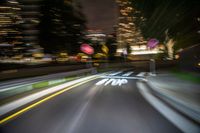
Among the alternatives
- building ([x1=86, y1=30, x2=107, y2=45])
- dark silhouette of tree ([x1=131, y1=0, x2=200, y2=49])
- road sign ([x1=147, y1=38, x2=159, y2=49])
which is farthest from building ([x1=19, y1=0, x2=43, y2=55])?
road sign ([x1=147, y1=38, x2=159, y2=49])

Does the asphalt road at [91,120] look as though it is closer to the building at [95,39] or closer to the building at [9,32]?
the building at [9,32]

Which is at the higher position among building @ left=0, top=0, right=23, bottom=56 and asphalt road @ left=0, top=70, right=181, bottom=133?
building @ left=0, top=0, right=23, bottom=56

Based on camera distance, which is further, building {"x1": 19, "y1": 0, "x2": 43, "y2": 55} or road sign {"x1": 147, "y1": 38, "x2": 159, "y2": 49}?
building {"x1": 19, "y1": 0, "x2": 43, "y2": 55}

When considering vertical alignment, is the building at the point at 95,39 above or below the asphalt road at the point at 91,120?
above

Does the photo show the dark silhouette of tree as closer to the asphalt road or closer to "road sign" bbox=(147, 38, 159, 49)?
"road sign" bbox=(147, 38, 159, 49)

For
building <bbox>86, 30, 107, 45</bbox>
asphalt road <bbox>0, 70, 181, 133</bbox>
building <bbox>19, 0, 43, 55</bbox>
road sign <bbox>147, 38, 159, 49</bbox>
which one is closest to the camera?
asphalt road <bbox>0, 70, 181, 133</bbox>

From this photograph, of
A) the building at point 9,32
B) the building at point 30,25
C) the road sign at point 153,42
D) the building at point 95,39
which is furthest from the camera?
the building at point 95,39

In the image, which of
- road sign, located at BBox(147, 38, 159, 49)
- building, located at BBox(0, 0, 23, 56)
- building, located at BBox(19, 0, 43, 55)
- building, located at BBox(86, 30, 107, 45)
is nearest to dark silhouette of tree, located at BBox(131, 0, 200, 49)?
road sign, located at BBox(147, 38, 159, 49)

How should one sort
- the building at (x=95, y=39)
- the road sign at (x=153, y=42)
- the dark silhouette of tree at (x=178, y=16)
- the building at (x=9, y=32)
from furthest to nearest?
1. the building at (x=95, y=39)
2. the building at (x=9, y=32)
3. the road sign at (x=153, y=42)
4. the dark silhouette of tree at (x=178, y=16)

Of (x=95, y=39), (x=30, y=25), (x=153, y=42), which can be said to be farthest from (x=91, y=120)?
(x=95, y=39)

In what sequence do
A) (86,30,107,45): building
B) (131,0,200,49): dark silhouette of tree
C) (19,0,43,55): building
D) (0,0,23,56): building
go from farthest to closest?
(86,30,107,45): building → (19,0,43,55): building → (0,0,23,56): building → (131,0,200,49): dark silhouette of tree

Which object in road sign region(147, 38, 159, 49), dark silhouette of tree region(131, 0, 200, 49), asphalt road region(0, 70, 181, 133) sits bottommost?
asphalt road region(0, 70, 181, 133)

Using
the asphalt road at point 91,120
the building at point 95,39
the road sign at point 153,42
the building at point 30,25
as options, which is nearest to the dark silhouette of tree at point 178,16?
the road sign at point 153,42

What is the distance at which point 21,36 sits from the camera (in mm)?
63531
